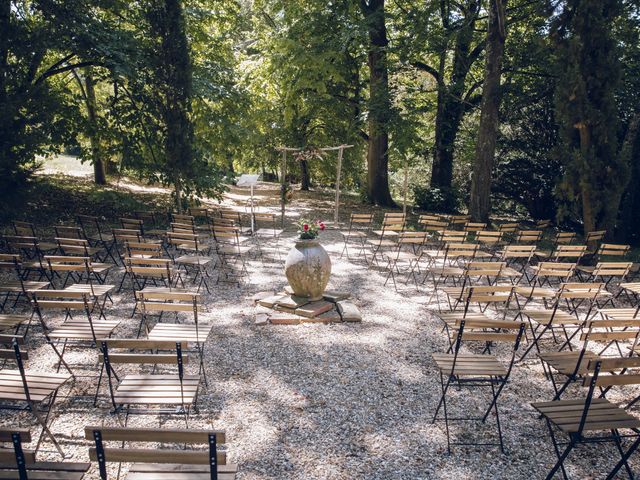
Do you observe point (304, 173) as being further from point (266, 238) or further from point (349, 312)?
point (349, 312)

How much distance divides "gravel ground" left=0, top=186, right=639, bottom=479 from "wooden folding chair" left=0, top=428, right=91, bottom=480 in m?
0.92

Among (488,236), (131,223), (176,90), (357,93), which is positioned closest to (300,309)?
(131,223)

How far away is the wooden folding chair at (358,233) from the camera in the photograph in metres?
11.9

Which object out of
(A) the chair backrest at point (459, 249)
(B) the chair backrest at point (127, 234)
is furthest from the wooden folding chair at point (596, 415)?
(B) the chair backrest at point (127, 234)

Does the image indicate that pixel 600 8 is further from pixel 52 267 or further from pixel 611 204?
pixel 52 267

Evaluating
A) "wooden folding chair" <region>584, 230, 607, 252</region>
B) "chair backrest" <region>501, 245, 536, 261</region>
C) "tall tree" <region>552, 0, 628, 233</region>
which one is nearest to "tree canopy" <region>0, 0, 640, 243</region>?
"tall tree" <region>552, 0, 628, 233</region>

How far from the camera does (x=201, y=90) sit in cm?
1448

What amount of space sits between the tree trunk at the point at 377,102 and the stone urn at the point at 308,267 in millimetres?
10817

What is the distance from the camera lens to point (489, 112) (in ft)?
46.0

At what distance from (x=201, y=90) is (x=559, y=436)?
547 inches

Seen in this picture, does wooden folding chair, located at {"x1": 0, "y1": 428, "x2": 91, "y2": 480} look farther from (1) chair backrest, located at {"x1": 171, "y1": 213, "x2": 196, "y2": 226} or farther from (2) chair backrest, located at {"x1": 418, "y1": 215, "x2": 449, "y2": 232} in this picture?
(2) chair backrest, located at {"x1": 418, "y1": 215, "x2": 449, "y2": 232}

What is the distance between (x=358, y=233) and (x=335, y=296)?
4.15 metres

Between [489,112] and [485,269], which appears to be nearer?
[485,269]

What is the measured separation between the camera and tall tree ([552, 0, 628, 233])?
426 inches
